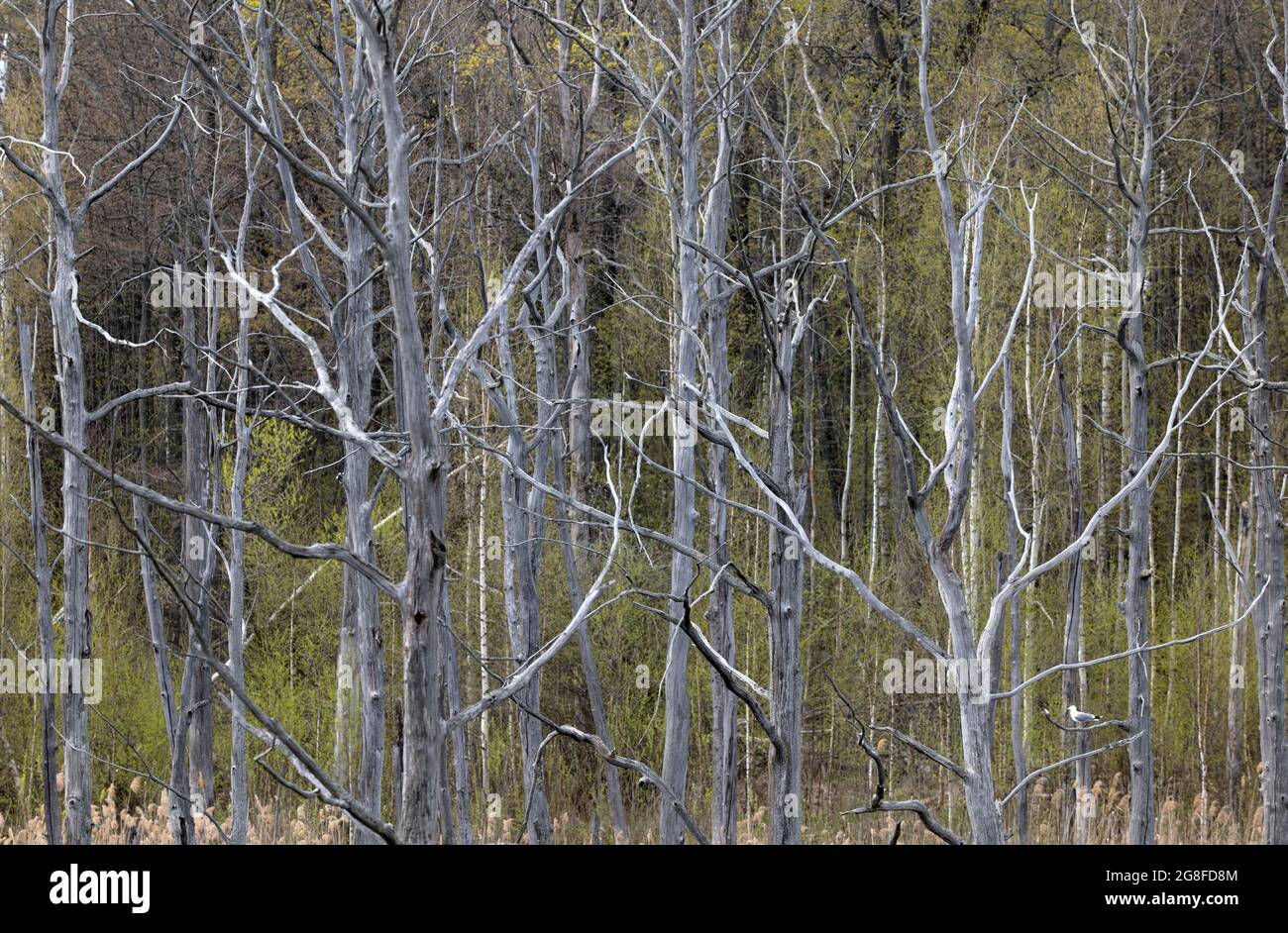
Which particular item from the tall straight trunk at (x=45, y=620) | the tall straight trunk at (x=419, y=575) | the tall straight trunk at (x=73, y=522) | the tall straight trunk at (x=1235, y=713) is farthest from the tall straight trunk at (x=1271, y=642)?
the tall straight trunk at (x=45, y=620)

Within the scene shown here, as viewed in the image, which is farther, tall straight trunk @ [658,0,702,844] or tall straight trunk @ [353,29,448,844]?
tall straight trunk @ [658,0,702,844]

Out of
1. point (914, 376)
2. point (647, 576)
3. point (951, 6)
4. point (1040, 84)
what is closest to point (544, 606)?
point (647, 576)

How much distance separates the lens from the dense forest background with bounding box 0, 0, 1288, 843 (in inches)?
282

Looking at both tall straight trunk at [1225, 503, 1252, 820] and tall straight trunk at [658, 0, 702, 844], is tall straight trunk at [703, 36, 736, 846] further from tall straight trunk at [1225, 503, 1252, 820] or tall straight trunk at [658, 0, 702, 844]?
tall straight trunk at [1225, 503, 1252, 820]

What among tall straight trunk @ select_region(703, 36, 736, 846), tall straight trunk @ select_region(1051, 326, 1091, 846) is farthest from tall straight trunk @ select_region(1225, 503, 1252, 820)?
tall straight trunk @ select_region(703, 36, 736, 846)

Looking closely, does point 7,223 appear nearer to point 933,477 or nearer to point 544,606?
point 544,606

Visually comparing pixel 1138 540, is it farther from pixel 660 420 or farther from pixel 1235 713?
pixel 1235 713

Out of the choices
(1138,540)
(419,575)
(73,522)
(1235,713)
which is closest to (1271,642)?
(1138,540)

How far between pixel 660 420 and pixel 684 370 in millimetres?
3043

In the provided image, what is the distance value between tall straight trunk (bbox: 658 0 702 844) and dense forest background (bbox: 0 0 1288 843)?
36 millimetres

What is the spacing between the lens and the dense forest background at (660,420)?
7.16 metres

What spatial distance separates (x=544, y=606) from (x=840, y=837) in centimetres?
353

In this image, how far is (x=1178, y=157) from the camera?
14656 millimetres

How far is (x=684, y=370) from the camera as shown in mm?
6625
